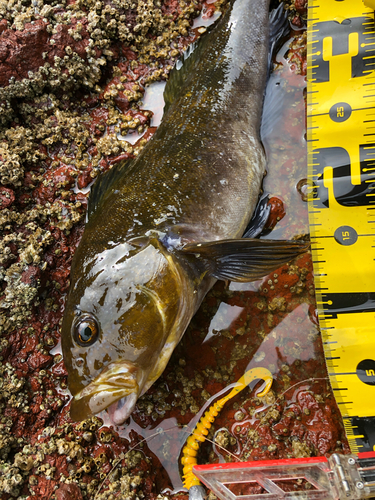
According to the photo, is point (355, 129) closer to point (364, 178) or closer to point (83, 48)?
point (364, 178)

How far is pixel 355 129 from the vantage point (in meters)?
3.11

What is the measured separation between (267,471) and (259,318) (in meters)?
1.15

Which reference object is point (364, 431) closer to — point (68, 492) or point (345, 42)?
point (68, 492)

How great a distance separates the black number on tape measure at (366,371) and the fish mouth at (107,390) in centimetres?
167

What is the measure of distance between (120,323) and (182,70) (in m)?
2.47

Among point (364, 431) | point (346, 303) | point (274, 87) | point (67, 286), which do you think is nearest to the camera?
point (364, 431)

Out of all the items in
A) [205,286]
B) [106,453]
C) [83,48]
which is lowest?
[106,453]

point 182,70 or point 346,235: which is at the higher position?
point 182,70

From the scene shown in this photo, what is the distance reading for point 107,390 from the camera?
2.36 meters

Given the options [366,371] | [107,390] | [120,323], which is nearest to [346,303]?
[366,371]

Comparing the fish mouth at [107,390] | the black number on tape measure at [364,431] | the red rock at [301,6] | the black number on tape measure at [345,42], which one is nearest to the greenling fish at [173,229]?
the fish mouth at [107,390]

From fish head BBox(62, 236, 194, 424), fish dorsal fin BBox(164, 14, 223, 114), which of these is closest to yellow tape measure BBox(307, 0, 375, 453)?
fish dorsal fin BBox(164, 14, 223, 114)

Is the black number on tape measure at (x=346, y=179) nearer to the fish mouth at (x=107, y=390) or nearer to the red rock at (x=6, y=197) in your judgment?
the fish mouth at (x=107, y=390)

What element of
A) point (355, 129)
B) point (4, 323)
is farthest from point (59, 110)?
point (355, 129)
